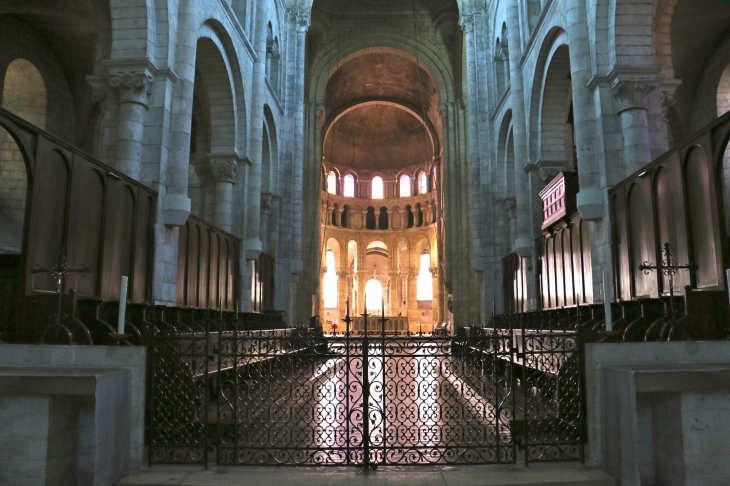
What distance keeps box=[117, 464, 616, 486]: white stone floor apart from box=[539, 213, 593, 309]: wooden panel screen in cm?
685

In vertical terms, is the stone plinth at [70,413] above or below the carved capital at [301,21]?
below

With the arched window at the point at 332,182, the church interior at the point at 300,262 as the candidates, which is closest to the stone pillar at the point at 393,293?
the arched window at the point at 332,182

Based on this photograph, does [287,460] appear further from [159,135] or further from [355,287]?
[355,287]

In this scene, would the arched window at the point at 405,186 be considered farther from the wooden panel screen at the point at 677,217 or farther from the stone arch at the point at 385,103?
the wooden panel screen at the point at 677,217

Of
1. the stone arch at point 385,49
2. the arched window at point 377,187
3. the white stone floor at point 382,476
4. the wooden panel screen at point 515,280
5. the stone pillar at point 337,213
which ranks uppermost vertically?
the stone arch at point 385,49

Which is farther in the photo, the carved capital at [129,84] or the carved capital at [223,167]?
the carved capital at [223,167]

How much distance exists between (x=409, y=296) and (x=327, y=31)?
20.5 metres

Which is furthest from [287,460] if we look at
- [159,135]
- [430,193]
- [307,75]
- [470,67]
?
[430,193]

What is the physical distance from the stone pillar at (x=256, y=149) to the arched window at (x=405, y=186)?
2780cm

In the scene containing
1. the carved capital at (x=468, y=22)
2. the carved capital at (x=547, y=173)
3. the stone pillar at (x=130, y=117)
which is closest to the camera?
the stone pillar at (x=130, y=117)

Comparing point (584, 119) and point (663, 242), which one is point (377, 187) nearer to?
point (584, 119)

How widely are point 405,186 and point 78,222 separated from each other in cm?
3681

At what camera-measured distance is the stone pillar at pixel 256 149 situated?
15.6m

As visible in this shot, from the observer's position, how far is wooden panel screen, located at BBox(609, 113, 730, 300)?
7309 millimetres
